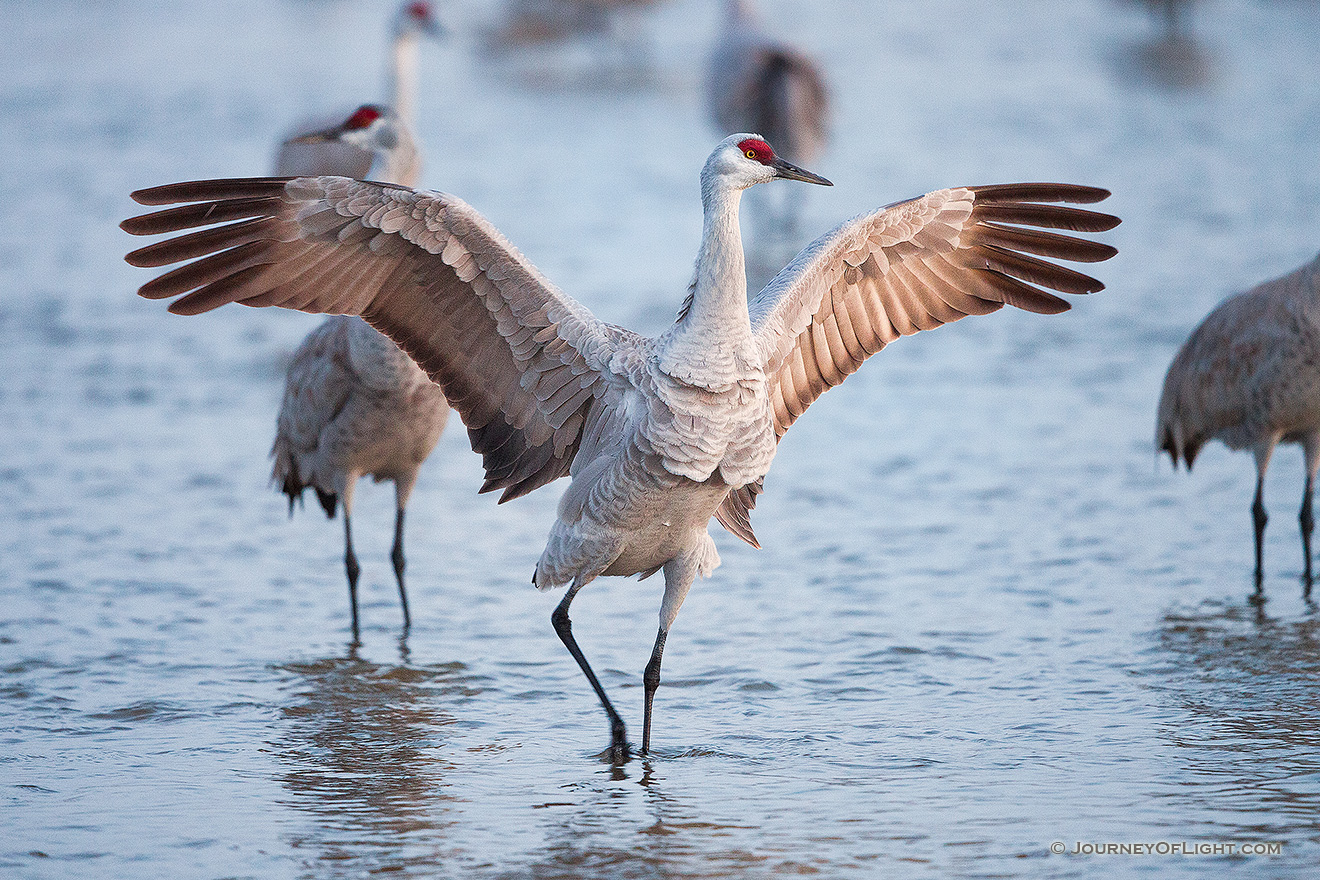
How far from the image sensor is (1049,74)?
2009 centimetres

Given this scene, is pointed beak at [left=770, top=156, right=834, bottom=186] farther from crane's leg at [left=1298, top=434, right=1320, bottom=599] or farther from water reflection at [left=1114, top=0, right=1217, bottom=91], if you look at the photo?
water reflection at [left=1114, top=0, right=1217, bottom=91]

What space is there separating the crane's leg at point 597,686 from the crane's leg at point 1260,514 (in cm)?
289

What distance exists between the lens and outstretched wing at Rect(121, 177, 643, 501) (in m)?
5.05

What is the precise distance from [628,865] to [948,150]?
1259 cm

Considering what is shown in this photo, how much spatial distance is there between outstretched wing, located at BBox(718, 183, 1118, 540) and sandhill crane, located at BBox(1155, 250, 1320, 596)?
1587 mm

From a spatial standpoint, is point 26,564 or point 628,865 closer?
point 628,865

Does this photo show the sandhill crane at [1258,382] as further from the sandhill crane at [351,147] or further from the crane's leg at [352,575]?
the sandhill crane at [351,147]

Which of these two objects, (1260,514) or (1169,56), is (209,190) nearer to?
(1260,514)

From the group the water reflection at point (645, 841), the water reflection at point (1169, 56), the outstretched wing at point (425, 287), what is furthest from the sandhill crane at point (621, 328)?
the water reflection at point (1169, 56)

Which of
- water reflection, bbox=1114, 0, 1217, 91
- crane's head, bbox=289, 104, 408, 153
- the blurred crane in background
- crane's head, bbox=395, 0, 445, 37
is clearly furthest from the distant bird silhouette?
crane's head, bbox=289, 104, 408, 153

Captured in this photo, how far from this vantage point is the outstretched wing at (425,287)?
5.05 m

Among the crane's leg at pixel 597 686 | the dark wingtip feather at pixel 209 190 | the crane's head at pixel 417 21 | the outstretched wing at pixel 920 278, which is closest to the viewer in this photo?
the dark wingtip feather at pixel 209 190

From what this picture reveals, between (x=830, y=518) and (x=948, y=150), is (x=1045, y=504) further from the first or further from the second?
(x=948, y=150)

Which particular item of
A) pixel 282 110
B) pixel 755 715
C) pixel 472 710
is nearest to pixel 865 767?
pixel 755 715
